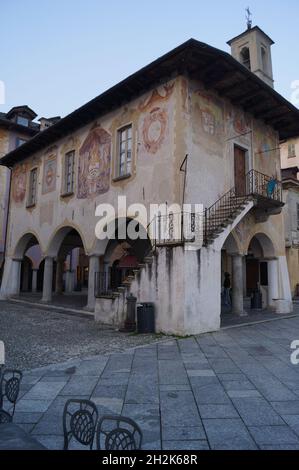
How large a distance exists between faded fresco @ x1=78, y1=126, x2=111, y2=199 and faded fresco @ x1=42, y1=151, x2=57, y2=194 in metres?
2.52

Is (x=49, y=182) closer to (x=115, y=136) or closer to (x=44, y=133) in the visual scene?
(x=44, y=133)

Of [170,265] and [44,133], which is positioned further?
[44,133]

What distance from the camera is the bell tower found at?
19.9m

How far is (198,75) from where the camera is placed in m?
11.9

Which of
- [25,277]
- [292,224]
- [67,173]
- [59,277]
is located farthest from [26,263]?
[292,224]

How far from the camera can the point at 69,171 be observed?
16906 mm

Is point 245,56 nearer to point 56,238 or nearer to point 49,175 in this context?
point 49,175

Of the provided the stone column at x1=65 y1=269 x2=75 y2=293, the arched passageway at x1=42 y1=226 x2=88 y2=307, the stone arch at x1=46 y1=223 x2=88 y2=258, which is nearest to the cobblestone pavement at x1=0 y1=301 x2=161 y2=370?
the stone arch at x1=46 y1=223 x2=88 y2=258

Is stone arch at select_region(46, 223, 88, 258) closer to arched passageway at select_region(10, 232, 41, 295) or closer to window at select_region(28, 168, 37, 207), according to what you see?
arched passageway at select_region(10, 232, 41, 295)

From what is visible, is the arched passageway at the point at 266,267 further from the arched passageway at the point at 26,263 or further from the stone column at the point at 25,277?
the stone column at the point at 25,277

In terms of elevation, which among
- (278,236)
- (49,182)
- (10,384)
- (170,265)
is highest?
(49,182)
